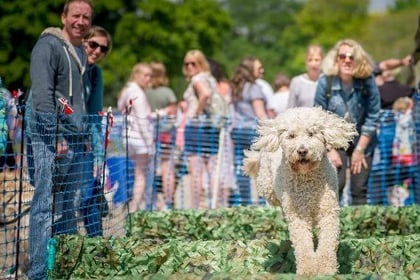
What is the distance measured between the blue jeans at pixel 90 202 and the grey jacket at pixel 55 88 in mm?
385

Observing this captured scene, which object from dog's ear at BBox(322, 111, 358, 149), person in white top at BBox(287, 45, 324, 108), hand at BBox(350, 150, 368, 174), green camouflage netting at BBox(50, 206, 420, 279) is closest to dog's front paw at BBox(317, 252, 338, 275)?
green camouflage netting at BBox(50, 206, 420, 279)

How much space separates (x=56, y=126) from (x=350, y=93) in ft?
9.82

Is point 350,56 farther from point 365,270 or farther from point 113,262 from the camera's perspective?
point 113,262

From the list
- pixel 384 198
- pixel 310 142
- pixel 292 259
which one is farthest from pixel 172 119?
pixel 310 142

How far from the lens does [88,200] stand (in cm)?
652

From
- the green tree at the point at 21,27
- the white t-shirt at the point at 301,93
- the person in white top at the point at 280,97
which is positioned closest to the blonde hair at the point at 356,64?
the white t-shirt at the point at 301,93

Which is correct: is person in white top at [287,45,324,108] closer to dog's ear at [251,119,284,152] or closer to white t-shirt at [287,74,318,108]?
white t-shirt at [287,74,318,108]

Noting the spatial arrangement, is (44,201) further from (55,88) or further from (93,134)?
(93,134)

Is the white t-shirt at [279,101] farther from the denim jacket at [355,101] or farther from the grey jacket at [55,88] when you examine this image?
the grey jacket at [55,88]

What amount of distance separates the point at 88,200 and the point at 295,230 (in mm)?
2317

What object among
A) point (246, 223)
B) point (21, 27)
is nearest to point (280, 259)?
point (246, 223)

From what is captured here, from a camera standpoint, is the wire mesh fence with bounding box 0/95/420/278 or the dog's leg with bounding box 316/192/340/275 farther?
the wire mesh fence with bounding box 0/95/420/278

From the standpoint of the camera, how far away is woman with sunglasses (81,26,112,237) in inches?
248

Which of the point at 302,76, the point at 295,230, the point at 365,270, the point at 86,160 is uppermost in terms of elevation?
the point at 302,76
